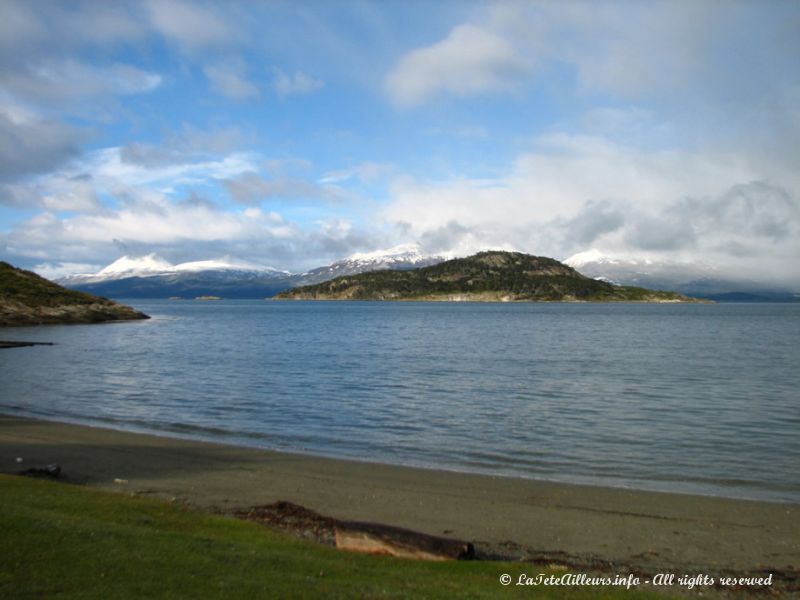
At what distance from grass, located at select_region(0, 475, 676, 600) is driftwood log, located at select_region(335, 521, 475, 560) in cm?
34

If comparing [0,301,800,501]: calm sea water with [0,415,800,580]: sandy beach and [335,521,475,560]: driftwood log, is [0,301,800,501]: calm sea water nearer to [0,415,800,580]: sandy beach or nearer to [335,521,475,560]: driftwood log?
[0,415,800,580]: sandy beach

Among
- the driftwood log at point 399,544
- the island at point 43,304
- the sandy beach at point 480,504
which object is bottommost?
the sandy beach at point 480,504

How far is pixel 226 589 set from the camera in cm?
846

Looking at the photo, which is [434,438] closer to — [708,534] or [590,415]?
[590,415]

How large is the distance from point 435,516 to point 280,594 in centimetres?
704

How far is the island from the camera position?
11150cm

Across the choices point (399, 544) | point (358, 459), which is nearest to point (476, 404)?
point (358, 459)

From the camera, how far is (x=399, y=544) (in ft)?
36.6

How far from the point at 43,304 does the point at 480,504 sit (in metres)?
122

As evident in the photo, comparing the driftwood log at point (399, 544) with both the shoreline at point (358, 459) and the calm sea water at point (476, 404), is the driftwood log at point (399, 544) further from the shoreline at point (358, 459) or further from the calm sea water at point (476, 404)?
the calm sea water at point (476, 404)

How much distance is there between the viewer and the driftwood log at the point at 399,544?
36.2 ft

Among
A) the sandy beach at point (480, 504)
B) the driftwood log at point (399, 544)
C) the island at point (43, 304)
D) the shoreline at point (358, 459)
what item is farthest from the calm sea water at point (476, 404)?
the island at point (43, 304)

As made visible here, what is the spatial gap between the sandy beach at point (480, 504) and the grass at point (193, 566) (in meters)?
2.77

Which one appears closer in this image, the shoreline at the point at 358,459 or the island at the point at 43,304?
the shoreline at the point at 358,459
